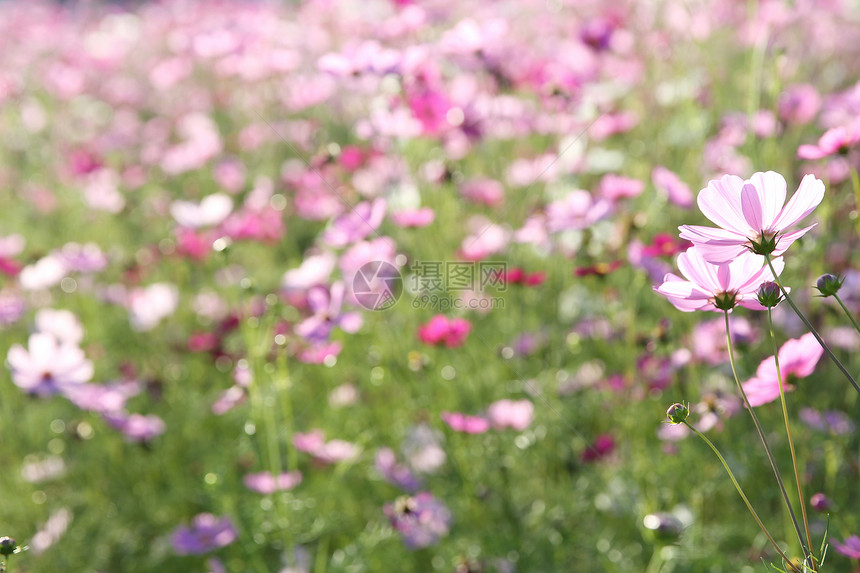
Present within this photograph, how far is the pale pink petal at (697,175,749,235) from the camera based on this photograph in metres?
0.52

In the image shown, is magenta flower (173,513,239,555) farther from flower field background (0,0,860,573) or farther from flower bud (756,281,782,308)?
flower bud (756,281,782,308)

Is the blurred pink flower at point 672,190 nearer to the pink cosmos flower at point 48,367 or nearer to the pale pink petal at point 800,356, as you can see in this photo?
the pale pink petal at point 800,356

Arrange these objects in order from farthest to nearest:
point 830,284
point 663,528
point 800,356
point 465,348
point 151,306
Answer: point 151,306
point 465,348
point 663,528
point 800,356
point 830,284

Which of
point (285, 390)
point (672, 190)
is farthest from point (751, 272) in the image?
point (285, 390)

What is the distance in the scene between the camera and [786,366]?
65cm

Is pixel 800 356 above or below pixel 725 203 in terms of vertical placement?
below

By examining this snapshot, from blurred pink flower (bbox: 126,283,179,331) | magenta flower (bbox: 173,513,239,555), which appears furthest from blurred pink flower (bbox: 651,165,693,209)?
blurred pink flower (bbox: 126,283,179,331)

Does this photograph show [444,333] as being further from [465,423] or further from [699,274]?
[699,274]

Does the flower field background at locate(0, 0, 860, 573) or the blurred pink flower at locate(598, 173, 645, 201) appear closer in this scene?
the flower field background at locate(0, 0, 860, 573)

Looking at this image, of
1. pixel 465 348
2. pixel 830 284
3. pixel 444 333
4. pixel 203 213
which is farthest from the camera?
pixel 203 213

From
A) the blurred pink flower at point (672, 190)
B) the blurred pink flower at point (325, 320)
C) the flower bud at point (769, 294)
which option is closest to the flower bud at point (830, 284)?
the flower bud at point (769, 294)

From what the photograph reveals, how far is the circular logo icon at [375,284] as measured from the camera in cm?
111

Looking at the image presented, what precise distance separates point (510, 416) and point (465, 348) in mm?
164

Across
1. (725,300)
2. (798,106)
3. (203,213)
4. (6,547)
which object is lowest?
(203,213)
